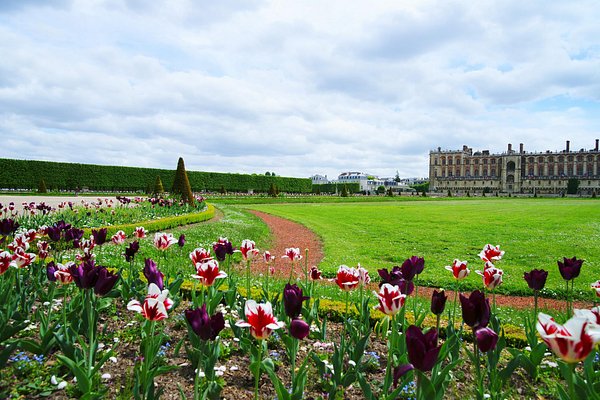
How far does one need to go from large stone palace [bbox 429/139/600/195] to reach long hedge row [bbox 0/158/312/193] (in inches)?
3041

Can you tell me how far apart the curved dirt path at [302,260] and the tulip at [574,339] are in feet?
8.17

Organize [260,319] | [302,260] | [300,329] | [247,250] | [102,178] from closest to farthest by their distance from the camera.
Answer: [260,319], [300,329], [247,250], [302,260], [102,178]

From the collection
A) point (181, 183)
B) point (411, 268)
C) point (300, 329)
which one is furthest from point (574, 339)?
point (181, 183)

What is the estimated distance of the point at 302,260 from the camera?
1027 centimetres

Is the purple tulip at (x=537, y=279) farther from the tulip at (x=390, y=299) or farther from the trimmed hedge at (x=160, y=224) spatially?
the trimmed hedge at (x=160, y=224)

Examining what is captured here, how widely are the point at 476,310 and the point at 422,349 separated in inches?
21.4

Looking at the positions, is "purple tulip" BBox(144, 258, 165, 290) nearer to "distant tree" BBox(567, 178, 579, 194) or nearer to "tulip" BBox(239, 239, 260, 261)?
"tulip" BBox(239, 239, 260, 261)

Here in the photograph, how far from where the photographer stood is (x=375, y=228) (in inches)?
651

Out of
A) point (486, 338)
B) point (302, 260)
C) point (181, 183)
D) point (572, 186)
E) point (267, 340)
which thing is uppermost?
point (572, 186)

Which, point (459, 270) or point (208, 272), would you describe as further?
point (459, 270)

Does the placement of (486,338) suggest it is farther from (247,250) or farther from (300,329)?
(247,250)

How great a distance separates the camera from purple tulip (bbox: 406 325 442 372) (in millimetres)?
1704

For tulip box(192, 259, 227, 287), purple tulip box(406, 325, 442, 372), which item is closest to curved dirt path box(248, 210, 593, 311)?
tulip box(192, 259, 227, 287)

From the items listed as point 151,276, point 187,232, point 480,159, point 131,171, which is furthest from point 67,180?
point 480,159
